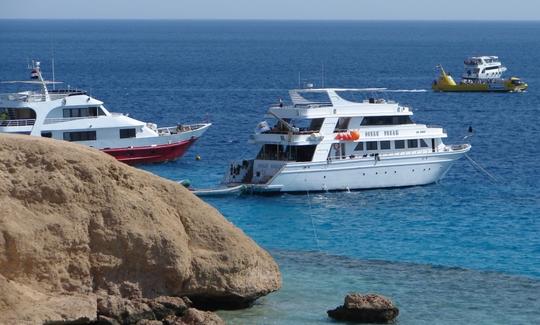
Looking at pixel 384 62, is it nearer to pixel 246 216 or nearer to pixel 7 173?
pixel 246 216

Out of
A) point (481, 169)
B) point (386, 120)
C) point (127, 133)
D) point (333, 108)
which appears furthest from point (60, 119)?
point (481, 169)

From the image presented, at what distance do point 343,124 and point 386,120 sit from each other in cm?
190

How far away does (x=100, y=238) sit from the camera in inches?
969

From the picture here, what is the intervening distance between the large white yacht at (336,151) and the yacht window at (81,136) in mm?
9744

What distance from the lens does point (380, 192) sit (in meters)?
49.2

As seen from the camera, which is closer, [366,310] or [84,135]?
[366,310]

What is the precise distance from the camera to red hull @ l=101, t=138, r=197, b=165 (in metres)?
57.7

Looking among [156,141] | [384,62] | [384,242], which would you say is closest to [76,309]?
[384,242]

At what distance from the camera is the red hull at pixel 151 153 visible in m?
57.7

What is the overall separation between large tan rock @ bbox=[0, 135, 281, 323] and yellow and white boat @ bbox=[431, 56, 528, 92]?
82.4m

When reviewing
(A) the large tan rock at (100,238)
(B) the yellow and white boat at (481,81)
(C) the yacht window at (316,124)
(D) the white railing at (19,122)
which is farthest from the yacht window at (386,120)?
(B) the yellow and white boat at (481,81)

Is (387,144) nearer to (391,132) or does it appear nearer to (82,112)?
(391,132)

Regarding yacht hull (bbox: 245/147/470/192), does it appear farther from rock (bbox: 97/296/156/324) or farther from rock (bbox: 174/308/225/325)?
rock (bbox: 97/296/156/324)

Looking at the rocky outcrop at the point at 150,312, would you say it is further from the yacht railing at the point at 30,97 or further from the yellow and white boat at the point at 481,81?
the yellow and white boat at the point at 481,81
